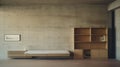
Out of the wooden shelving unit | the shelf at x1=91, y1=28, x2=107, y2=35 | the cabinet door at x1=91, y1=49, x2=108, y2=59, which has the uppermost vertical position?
the shelf at x1=91, y1=28, x2=107, y2=35

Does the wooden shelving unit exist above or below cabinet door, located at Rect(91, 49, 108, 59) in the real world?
above

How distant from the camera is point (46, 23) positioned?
12969mm

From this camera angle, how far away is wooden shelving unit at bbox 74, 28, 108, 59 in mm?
12849

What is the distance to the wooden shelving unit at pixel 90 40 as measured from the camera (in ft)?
42.2

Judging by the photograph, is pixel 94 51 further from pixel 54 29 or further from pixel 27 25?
pixel 27 25

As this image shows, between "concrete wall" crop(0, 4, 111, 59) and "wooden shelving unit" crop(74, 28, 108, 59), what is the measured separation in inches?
10.6

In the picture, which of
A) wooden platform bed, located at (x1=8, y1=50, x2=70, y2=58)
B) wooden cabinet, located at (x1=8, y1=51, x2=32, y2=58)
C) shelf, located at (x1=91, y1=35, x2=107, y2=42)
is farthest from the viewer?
shelf, located at (x1=91, y1=35, x2=107, y2=42)

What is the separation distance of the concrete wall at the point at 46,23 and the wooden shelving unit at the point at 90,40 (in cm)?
27

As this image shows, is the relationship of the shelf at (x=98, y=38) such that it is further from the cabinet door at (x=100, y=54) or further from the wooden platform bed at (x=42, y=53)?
the wooden platform bed at (x=42, y=53)

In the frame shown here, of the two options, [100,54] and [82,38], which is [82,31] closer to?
[82,38]

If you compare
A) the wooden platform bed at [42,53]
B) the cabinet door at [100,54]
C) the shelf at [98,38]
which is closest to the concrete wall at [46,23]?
the wooden platform bed at [42,53]

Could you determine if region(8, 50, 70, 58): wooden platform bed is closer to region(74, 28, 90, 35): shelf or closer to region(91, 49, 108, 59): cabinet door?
region(74, 28, 90, 35): shelf

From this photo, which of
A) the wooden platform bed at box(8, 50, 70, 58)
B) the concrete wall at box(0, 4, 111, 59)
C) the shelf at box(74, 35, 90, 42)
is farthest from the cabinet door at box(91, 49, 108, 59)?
the wooden platform bed at box(8, 50, 70, 58)

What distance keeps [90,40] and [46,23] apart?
8.16 ft
